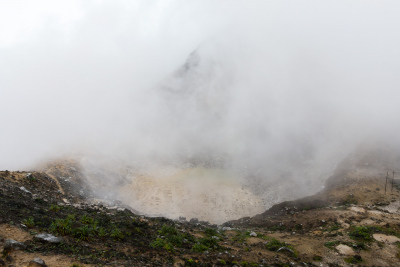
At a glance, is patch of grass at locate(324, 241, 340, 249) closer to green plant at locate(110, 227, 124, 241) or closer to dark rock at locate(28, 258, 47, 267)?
green plant at locate(110, 227, 124, 241)

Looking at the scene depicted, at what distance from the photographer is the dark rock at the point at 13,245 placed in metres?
12.2

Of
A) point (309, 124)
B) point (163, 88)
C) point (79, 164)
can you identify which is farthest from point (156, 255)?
point (163, 88)

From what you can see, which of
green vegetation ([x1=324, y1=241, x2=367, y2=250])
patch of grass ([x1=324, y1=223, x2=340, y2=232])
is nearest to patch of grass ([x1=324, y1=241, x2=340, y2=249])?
green vegetation ([x1=324, y1=241, x2=367, y2=250])

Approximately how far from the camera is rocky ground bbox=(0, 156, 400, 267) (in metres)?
14.2

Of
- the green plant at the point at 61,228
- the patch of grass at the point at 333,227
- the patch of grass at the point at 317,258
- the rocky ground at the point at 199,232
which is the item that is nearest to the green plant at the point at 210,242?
the rocky ground at the point at 199,232

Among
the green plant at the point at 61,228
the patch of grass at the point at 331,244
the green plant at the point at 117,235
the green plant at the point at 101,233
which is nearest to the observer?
the green plant at the point at 61,228

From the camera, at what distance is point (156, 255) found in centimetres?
1587

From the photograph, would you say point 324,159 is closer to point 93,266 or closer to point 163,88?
point 93,266

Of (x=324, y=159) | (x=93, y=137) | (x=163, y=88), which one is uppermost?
(x=163, y=88)

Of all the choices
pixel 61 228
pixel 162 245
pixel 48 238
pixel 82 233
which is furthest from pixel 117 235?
pixel 48 238

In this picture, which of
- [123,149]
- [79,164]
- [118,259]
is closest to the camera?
[118,259]

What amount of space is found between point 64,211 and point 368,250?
27.2 m

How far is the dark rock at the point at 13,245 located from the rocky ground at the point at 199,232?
0.05 meters

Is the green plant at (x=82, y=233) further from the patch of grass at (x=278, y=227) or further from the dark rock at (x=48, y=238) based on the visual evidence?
the patch of grass at (x=278, y=227)
